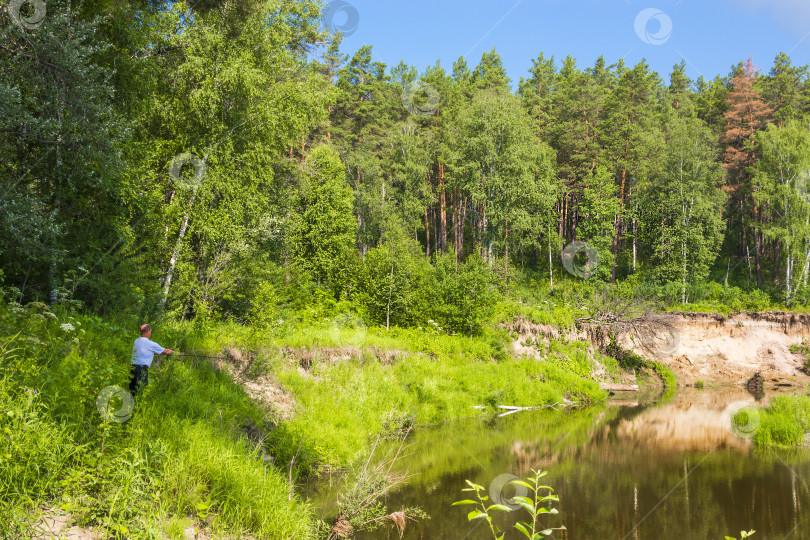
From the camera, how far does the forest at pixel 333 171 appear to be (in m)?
9.57

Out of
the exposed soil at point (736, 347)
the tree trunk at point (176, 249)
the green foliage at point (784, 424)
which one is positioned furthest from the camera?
the exposed soil at point (736, 347)

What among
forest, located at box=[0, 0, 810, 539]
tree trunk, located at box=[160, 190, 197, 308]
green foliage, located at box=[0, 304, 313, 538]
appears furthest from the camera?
tree trunk, located at box=[160, 190, 197, 308]

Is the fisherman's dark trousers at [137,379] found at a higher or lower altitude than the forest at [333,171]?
lower

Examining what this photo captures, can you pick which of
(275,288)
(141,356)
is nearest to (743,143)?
(275,288)

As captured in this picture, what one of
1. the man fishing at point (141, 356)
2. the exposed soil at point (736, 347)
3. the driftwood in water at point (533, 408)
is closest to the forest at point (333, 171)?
the man fishing at point (141, 356)

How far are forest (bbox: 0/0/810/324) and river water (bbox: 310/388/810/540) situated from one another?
7300 mm

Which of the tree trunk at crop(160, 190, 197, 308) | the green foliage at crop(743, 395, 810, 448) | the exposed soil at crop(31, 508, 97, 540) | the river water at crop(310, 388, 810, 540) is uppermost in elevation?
the tree trunk at crop(160, 190, 197, 308)

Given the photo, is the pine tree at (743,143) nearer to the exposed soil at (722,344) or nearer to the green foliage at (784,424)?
the exposed soil at (722,344)

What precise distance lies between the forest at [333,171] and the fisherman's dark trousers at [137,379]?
261 centimetres

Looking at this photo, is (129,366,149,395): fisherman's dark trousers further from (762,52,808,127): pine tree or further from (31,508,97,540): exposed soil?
(762,52,808,127): pine tree

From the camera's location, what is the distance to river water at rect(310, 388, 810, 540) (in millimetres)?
8977

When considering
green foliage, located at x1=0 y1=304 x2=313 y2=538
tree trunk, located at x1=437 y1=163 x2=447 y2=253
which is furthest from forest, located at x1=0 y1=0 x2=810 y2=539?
tree trunk, located at x1=437 y1=163 x2=447 y2=253

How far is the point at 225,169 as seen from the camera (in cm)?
1599

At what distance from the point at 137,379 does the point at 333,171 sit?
21.4 m
